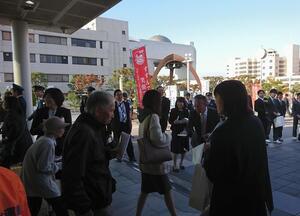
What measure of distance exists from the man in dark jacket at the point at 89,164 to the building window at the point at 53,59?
45.4 metres

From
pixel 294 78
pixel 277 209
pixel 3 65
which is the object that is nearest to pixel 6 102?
pixel 277 209

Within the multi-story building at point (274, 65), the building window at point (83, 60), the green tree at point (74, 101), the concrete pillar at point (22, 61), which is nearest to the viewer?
the concrete pillar at point (22, 61)

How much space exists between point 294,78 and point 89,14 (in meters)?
76.1

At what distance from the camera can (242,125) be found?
1955mm

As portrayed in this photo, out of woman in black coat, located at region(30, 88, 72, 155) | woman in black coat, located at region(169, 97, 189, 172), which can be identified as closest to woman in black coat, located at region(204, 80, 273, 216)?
woman in black coat, located at region(30, 88, 72, 155)

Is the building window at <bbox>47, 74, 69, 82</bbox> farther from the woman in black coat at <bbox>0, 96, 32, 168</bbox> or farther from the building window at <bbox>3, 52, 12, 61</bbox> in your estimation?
the woman in black coat at <bbox>0, 96, 32, 168</bbox>

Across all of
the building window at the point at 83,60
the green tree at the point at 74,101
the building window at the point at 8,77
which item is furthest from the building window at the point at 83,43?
the green tree at the point at 74,101

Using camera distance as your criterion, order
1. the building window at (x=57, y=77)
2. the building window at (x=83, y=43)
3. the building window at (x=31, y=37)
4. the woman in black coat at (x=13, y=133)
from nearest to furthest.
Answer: the woman in black coat at (x=13, y=133)
the building window at (x=31, y=37)
the building window at (x=57, y=77)
the building window at (x=83, y=43)

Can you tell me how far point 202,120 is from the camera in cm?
490

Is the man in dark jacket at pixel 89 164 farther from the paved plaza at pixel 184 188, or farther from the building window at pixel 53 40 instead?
the building window at pixel 53 40

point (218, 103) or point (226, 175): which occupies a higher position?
point (218, 103)

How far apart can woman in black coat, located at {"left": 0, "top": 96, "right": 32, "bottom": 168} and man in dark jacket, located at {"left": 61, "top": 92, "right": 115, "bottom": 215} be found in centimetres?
282

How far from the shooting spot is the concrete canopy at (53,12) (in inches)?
251

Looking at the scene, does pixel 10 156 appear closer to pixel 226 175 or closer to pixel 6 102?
pixel 6 102
